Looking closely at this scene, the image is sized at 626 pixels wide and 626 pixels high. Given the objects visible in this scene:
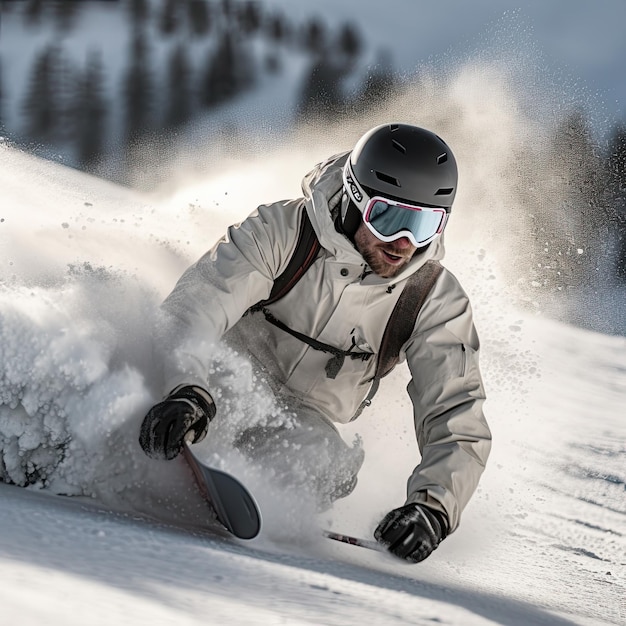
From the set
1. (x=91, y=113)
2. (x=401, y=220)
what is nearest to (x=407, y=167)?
(x=401, y=220)

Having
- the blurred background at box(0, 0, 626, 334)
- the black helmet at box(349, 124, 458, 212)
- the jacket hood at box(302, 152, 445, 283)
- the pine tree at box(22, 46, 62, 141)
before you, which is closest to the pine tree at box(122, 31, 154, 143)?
the blurred background at box(0, 0, 626, 334)

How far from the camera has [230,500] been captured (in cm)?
208

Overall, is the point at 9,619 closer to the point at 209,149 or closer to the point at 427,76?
the point at 427,76

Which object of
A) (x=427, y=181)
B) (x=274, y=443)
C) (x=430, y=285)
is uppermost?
(x=427, y=181)

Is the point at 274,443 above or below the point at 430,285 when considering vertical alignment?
below

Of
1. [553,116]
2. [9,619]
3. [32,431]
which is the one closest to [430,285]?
[32,431]

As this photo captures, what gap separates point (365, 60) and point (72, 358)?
34.4 meters

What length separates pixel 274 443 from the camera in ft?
8.88

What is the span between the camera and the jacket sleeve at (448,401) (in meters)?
2.51

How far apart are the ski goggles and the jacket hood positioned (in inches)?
2.5

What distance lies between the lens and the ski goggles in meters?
2.63

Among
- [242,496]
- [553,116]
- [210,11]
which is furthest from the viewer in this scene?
[210,11]

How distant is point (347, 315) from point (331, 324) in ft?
0.23

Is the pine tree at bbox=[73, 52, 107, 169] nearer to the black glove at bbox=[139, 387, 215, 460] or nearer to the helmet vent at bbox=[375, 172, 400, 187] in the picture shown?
the helmet vent at bbox=[375, 172, 400, 187]
